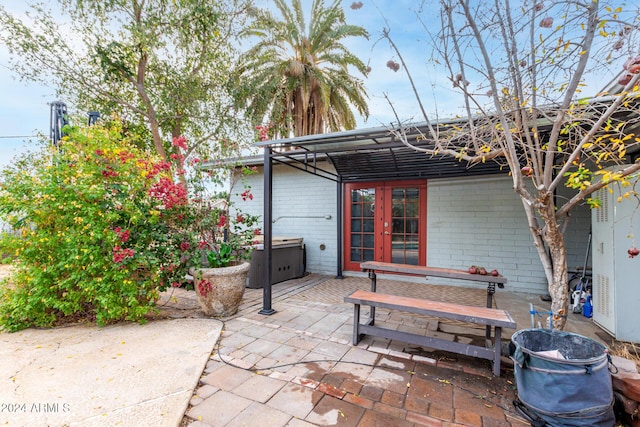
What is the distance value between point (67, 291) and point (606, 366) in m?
4.66

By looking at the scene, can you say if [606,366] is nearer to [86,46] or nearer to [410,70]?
[410,70]

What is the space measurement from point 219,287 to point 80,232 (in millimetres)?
1556

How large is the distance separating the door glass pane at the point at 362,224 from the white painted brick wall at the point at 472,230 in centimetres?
45

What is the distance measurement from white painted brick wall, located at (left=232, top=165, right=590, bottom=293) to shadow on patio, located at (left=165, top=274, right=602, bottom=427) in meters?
1.61

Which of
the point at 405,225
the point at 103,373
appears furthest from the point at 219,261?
the point at 405,225

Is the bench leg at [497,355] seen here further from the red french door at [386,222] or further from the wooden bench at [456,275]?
the red french door at [386,222]

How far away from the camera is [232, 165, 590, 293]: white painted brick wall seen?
4.96 meters

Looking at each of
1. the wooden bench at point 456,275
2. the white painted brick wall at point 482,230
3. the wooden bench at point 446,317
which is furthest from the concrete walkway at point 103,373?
the white painted brick wall at point 482,230

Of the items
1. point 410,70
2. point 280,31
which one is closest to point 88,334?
point 410,70

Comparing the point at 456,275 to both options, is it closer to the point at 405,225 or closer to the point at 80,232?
the point at 405,225

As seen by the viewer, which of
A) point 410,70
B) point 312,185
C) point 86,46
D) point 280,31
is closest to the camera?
point 410,70

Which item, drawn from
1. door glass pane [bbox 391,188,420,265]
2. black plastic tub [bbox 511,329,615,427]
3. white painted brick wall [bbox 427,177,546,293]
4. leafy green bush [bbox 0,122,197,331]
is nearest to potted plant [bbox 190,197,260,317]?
leafy green bush [bbox 0,122,197,331]

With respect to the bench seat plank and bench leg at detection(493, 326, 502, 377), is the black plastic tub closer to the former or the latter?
bench leg at detection(493, 326, 502, 377)

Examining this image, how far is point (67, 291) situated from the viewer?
10.0ft
